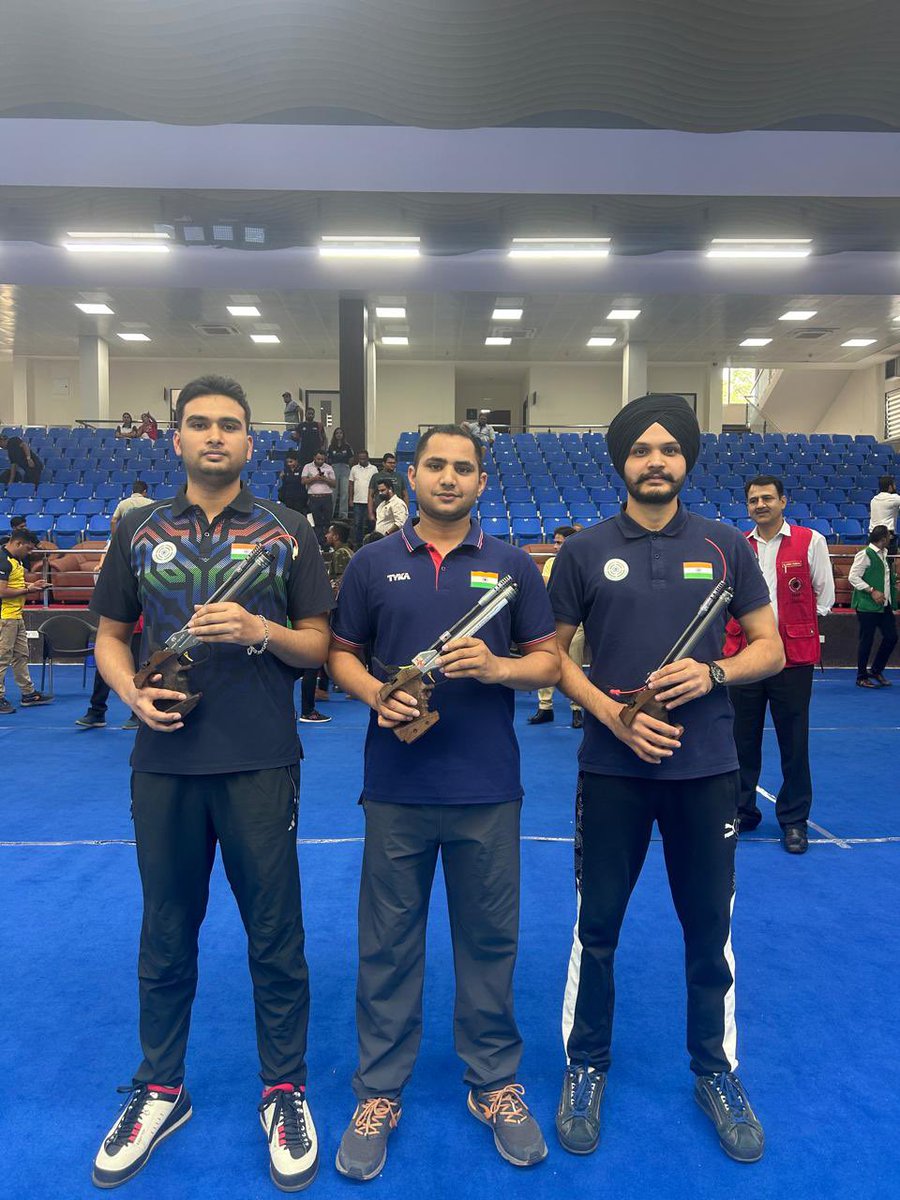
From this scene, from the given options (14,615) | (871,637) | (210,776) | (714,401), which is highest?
(714,401)

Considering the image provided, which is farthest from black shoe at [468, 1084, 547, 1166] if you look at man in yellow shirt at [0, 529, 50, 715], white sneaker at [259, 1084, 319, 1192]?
man in yellow shirt at [0, 529, 50, 715]

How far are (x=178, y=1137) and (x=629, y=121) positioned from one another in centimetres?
1132

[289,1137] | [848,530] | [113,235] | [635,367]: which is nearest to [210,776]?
[289,1137]

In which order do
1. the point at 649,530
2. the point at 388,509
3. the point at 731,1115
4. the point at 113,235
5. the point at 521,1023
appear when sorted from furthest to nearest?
the point at 113,235, the point at 388,509, the point at 521,1023, the point at 649,530, the point at 731,1115

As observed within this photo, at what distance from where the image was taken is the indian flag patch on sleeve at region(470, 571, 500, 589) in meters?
2.13

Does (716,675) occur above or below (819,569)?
below

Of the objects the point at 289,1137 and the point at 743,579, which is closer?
the point at 289,1137

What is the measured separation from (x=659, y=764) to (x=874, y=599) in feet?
25.2

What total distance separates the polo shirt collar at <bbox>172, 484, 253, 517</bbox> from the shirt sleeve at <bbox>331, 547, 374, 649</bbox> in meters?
0.32

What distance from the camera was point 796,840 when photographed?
4.12m

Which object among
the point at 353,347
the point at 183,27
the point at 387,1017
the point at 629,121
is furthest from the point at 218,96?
the point at 387,1017

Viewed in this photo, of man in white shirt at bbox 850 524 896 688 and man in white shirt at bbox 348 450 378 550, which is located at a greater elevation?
man in white shirt at bbox 348 450 378 550

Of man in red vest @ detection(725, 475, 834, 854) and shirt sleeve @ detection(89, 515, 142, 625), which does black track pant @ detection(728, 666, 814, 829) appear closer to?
man in red vest @ detection(725, 475, 834, 854)

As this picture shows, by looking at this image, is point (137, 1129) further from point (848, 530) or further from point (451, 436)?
point (848, 530)
